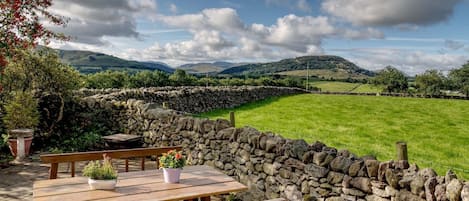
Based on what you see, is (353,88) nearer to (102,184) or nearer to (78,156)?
(78,156)

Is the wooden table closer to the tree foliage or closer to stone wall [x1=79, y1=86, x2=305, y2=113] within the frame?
the tree foliage

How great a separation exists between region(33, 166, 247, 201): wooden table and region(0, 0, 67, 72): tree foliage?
4.47m

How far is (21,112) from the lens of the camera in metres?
10.8

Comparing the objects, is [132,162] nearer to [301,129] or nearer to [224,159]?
[224,159]

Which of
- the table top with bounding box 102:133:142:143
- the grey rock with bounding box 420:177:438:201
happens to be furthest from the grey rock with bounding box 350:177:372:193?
the table top with bounding box 102:133:142:143

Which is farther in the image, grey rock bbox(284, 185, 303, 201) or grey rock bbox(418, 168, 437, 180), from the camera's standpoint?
grey rock bbox(284, 185, 303, 201)

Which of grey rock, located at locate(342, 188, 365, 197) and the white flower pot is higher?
the white flower pot

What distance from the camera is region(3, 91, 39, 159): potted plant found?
33.6 ft

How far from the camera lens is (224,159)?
813cm

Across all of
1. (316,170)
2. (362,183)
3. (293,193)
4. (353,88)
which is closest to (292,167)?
(293,193)

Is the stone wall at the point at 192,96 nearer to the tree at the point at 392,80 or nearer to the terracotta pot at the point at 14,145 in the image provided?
the terracotta pot at the point at 14,145

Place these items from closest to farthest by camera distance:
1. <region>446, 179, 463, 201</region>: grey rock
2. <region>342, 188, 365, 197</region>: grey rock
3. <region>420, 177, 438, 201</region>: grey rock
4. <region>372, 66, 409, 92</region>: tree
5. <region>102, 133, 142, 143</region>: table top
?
<region>446, 179, 463, 201</region>: grey rock, <region>420, 177, 438, 201</region>: grey rock, <region>342, 188, 365, 197</region>: grey rock, <region>102, 133, 142, 143</region>: table top, <region>372, 66, 409, 92</region>: tree

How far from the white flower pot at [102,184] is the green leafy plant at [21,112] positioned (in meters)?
7.85

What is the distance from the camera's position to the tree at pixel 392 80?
1939 inches
